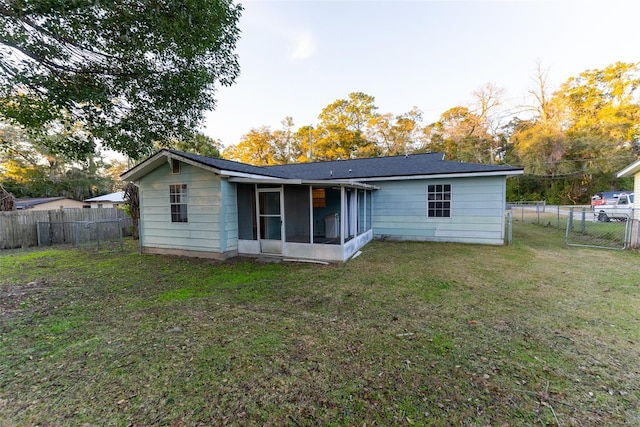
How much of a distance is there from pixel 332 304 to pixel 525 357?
8.02 ft

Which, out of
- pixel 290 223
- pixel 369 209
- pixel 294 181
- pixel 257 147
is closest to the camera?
pixel 294 181

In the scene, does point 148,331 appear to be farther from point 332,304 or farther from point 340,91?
point 340,91

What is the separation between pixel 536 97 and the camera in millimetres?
26844

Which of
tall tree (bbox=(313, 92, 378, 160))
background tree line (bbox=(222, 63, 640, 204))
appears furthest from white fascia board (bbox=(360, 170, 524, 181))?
tall tree (bbox=(313, 92, 378, 160))

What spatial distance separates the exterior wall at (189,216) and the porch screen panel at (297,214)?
1.79m

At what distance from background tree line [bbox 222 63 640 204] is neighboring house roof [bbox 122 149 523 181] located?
1694 centimetres

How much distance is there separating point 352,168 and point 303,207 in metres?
4.41

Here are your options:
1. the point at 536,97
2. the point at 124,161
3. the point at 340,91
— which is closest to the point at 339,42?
the point at 340,91

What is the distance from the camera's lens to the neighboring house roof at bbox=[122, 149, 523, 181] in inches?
295

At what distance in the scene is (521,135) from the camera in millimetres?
25859

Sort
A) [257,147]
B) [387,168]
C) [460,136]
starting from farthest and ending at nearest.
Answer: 1. [257,147]
2. [460,136]
3. [387,168]

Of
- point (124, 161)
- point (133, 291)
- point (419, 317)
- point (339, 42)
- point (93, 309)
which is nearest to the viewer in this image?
point (419, 317)

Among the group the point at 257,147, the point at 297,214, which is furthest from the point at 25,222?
the point at 257,147

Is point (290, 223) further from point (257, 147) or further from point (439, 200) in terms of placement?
point (257, 147)
